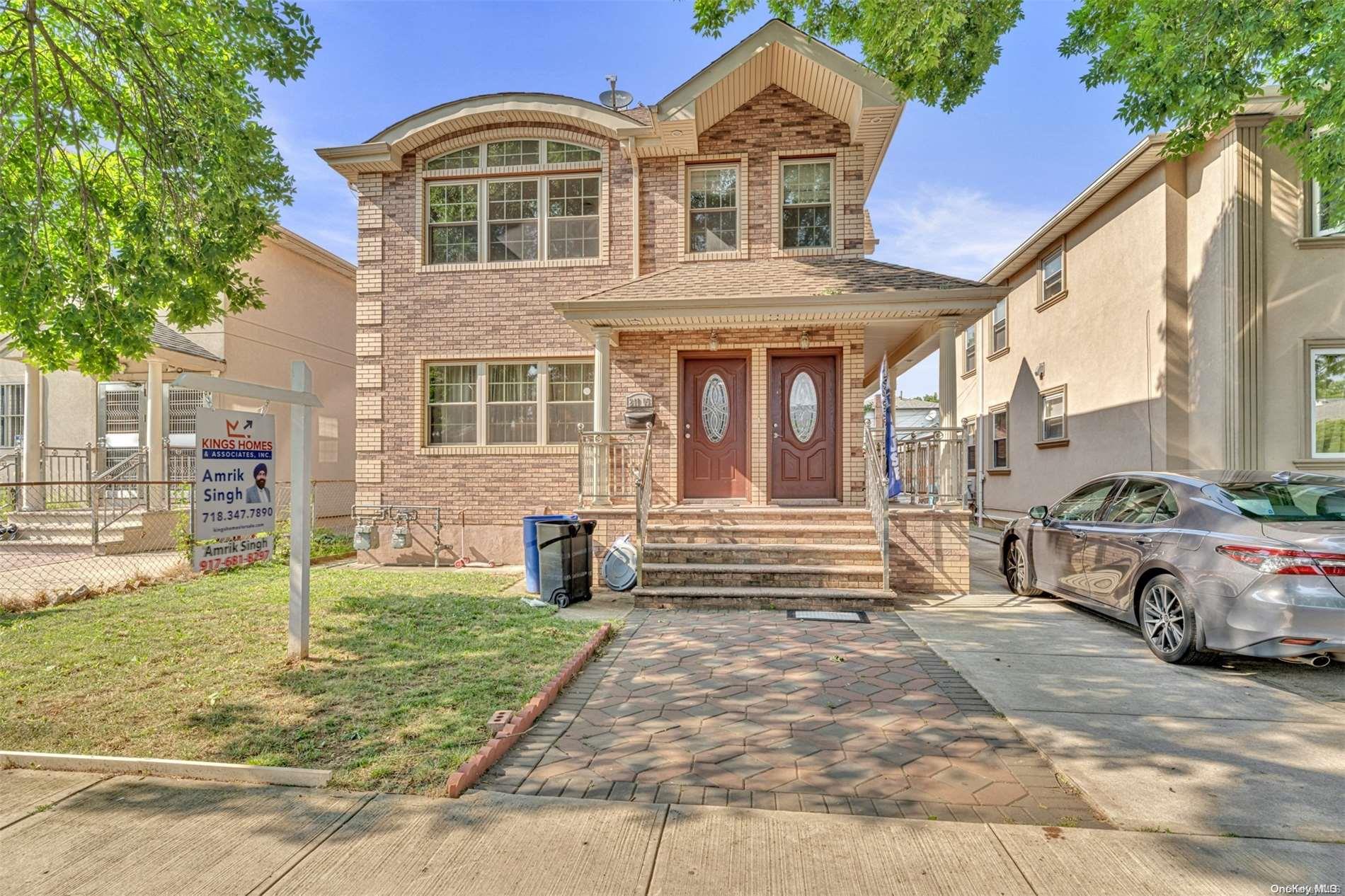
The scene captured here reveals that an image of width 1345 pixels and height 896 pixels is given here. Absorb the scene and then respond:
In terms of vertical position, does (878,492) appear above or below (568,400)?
below

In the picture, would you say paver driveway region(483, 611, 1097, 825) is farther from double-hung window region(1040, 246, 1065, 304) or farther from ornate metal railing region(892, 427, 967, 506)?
double-hung window region(1040, 246, 1065, 304)

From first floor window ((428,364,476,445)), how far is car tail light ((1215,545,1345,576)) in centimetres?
962

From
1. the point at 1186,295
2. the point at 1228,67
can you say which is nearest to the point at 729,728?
the point at 1228,67

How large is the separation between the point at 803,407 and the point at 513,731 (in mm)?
7182

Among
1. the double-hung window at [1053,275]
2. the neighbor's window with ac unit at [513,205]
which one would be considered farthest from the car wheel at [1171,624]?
the double-hung window at [1053,275]

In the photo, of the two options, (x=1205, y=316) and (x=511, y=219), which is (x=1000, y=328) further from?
(x=511, y=219)

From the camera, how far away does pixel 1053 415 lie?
1425 centimetres

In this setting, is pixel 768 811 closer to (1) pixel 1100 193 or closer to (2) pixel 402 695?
(2) pixel 402 695

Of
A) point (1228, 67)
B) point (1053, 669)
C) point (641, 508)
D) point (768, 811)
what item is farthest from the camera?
point (641, 508)

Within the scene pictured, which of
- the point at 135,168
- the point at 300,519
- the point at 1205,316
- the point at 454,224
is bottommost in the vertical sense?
the point at 300,519

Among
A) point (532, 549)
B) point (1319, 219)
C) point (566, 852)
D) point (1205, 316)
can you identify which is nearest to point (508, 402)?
point (532, 549)

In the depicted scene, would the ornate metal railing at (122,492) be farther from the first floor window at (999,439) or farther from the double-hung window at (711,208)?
the first floor window at (999,439)

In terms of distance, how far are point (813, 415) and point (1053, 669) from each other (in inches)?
211

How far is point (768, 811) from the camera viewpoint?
2920 millimetres
